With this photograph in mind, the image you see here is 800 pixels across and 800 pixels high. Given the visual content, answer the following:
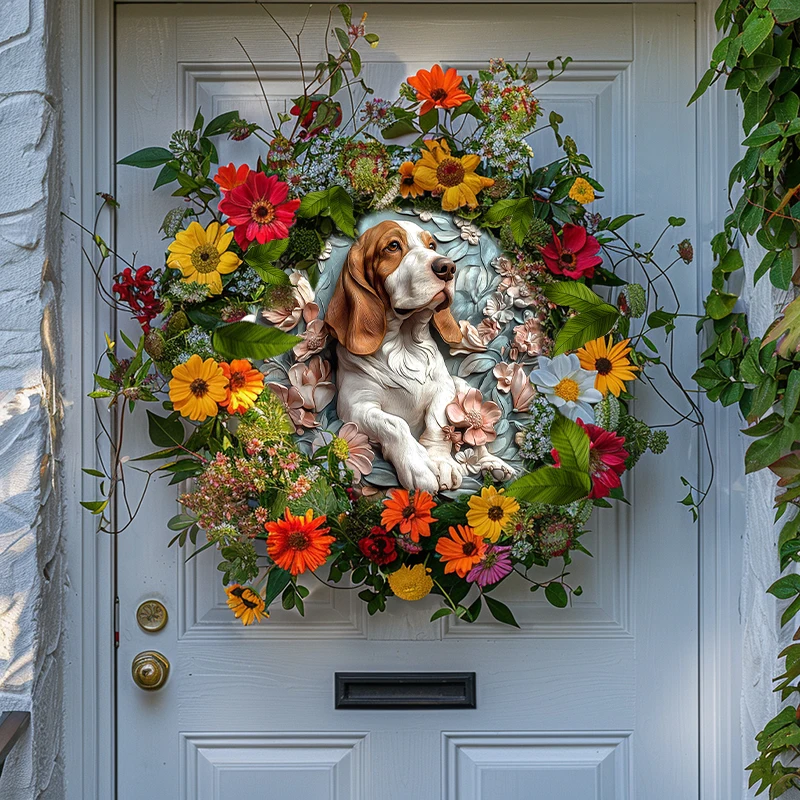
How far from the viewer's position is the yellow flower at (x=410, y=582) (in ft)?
3.99

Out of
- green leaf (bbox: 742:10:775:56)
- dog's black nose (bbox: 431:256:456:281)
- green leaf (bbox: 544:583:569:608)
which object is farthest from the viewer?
green leaf (bbox: 544:583:569:608)

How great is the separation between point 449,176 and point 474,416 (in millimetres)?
356

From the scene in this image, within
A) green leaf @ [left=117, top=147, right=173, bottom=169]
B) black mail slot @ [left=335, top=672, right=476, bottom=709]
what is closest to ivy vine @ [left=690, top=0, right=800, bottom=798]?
black mail slot @ [left=335, top=672, right=476, bottom=709]

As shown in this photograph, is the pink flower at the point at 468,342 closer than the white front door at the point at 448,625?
Yes

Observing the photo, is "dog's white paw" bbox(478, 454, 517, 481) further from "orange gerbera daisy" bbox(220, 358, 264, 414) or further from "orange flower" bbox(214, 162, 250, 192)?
"orange flower" bbox(214, 162, 250, 192)

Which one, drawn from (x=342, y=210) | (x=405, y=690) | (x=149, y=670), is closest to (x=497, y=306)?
(x=342, y=210)

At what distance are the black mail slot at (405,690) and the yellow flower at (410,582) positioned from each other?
0.22m

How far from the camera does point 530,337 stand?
4.10 ft

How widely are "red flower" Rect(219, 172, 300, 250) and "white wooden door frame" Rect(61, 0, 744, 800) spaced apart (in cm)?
28

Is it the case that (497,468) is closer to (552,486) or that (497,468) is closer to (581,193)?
(552,486)

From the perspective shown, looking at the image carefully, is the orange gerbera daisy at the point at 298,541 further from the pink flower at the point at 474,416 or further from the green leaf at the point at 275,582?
the pink flower at the point at 474,416

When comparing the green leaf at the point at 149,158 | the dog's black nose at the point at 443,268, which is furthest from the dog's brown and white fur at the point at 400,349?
the green leaf at the point at 149,158

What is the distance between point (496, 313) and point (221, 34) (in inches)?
25.7

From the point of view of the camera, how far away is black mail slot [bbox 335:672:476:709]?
4.46ft
